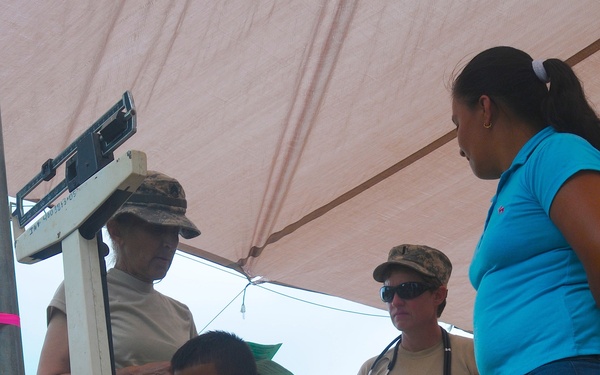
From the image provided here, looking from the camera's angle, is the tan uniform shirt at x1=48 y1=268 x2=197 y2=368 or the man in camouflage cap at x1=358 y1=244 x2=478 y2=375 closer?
the tan uniform shirt at x1=48 y1=268 x2=197 y2=368

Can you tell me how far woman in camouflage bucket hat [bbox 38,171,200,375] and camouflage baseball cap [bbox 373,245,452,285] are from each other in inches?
38.1

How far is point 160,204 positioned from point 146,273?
17cm

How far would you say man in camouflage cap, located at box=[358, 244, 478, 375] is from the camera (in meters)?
2.71

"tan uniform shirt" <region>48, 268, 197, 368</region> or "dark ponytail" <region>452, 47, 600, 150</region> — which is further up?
"dark ponytail" <region>452, 47, 600, 150</region>

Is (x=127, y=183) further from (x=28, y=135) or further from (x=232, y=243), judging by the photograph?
(x=232, y=243)

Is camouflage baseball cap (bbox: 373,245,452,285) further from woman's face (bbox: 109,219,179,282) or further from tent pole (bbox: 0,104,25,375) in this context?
tent pole (bbox: 0,104,25,375)

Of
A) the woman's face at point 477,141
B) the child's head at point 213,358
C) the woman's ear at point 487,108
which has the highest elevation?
the woman's ear at point 487,108

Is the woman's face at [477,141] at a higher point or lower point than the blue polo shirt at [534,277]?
higher

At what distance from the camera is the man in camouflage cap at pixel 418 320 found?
271 cm

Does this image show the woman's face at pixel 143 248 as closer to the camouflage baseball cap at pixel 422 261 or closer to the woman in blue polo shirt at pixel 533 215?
the woman in blue polo shirt at pixel 533 215

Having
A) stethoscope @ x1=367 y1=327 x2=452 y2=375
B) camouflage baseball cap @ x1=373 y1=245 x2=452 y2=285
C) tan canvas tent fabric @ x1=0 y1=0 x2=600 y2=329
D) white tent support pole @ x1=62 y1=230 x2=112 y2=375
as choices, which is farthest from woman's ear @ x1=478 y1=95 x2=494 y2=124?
camouflage baseball cap @ x1=373 y1=245 x2=452 y2=285

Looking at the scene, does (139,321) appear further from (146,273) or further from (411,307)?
(411,307)

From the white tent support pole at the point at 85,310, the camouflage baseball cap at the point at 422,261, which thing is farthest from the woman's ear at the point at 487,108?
the camouflage baseball cap at the point at 422,261

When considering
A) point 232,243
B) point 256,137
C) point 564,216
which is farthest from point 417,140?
point 564,216
